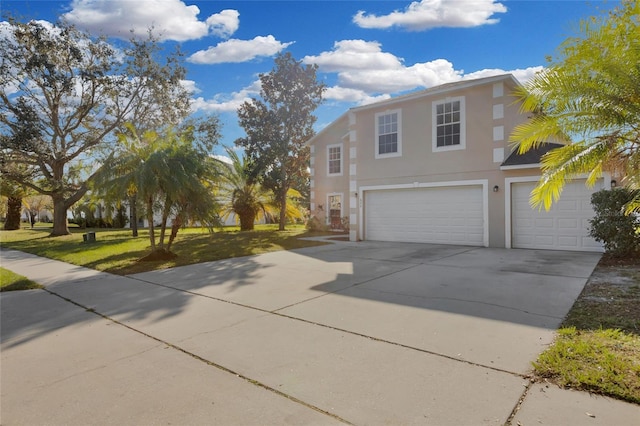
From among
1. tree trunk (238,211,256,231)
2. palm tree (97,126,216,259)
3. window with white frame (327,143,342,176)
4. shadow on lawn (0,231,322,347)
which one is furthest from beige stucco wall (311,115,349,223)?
palm tree (97,126,216,259)

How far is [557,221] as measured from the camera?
11.4m

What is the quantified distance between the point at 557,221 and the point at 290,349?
10.8 m

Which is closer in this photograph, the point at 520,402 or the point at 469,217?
the point at 520,402

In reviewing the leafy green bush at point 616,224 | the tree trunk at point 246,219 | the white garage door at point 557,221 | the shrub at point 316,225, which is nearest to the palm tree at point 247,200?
the tree trunk at point 246,219

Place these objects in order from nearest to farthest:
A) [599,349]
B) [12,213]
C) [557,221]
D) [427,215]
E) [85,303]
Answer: [599,349] → [85,303] → [557,221] → [427,215] → [12,213]

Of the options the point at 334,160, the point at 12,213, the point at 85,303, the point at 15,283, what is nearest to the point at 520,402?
the point at 85,303

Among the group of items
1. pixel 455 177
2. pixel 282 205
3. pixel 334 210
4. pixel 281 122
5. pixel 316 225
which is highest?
pixel 281 122

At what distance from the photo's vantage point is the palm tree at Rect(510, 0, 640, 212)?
Result: 521 cm

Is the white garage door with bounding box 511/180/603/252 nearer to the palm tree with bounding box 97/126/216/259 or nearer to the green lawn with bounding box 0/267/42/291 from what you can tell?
the palm tree with bounding box 97/126/216/259

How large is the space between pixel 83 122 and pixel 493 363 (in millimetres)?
24024

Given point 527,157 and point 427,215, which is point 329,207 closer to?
point 427,215

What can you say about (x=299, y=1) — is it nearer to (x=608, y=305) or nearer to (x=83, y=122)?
(x=608, y=305)

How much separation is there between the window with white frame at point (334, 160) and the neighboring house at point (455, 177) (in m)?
4.40

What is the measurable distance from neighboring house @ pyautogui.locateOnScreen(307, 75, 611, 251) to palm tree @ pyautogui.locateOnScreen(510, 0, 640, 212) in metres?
5.00
